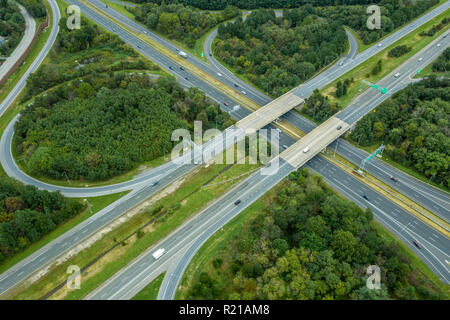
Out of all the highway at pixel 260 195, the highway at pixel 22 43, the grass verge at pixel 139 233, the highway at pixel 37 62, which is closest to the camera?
the grass verge at pixel 139 233

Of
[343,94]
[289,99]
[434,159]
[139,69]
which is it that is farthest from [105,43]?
[434,159]

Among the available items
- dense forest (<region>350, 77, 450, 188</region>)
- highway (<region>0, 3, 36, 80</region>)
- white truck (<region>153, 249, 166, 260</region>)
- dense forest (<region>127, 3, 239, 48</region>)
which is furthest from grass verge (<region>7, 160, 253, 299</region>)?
highway (<region>0, 3, 36, 80</region>)

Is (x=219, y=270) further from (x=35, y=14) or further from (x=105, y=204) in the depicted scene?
(x=35, y=14)

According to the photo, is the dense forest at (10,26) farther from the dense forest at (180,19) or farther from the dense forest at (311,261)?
the dense forest at (311,261)

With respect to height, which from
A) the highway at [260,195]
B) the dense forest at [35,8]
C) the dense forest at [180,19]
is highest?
the dense forest at [35,8]

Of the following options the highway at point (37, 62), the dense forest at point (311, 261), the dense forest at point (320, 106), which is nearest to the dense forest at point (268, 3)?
the highway at point (37, 62)

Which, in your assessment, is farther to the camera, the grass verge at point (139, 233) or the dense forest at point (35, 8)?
the dense forest at point (35, 8)
